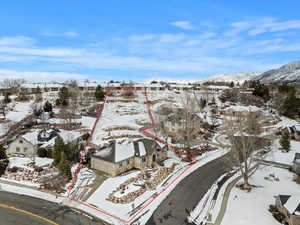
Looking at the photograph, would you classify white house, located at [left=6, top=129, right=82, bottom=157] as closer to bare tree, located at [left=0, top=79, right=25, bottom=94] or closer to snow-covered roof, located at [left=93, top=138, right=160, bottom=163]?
snow-covered roof, located at [left=93, top=138, right=160, bottom=163]

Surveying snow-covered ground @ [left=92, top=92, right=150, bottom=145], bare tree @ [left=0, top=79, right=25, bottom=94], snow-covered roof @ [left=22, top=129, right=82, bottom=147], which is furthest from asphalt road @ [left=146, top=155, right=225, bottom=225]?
bare tree @ [left=0, top=79, right=25, bottom=94]

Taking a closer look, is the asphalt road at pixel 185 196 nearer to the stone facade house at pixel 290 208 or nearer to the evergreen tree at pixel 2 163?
the stone facade house at pixel 290 208

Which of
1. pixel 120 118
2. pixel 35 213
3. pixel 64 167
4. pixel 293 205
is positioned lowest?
pixel 35 213

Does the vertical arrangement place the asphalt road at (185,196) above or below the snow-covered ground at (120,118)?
below

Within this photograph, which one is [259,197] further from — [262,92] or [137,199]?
[262,92]

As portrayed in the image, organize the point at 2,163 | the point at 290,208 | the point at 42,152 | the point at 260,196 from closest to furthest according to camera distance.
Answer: the point at 290,208
the point at 260,196
the point at 2,163
the point at 42,152

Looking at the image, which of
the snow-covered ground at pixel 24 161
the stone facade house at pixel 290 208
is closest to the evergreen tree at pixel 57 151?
the snow-covered ground at pixel 24 161

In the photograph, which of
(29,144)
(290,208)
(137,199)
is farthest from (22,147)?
(290,208)
